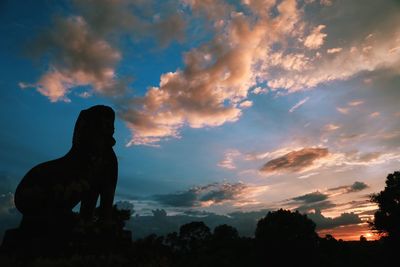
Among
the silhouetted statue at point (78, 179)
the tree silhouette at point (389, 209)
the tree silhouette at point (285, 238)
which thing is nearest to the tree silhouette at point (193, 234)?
the tree silhouette at point (285, 238)

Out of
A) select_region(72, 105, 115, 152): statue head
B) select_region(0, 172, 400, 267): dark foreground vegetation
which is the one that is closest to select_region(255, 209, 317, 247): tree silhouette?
select_region(0, 172, 400, 267): dark foreground vegetation

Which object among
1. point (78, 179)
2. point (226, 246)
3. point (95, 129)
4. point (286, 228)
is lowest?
point (226, 246)

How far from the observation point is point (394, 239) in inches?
1357

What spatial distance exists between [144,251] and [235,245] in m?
57.1

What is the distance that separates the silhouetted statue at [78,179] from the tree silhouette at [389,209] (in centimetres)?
3663

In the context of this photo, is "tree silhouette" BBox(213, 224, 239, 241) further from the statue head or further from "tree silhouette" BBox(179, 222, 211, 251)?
the statue head

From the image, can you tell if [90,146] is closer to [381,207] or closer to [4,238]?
[4,238]

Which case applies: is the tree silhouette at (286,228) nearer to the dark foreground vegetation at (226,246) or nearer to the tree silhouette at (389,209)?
the dark foreground vegetation at (226,246)

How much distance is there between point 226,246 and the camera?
6003 centimetres

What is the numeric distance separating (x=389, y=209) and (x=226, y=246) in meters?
32.5

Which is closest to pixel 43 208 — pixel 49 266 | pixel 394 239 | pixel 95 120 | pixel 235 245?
pixel 49 266

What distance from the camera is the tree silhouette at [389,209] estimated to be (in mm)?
34625

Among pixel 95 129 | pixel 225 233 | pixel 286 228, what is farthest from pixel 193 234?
pixel 95 129

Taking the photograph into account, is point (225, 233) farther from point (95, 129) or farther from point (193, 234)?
point (95, 129)
